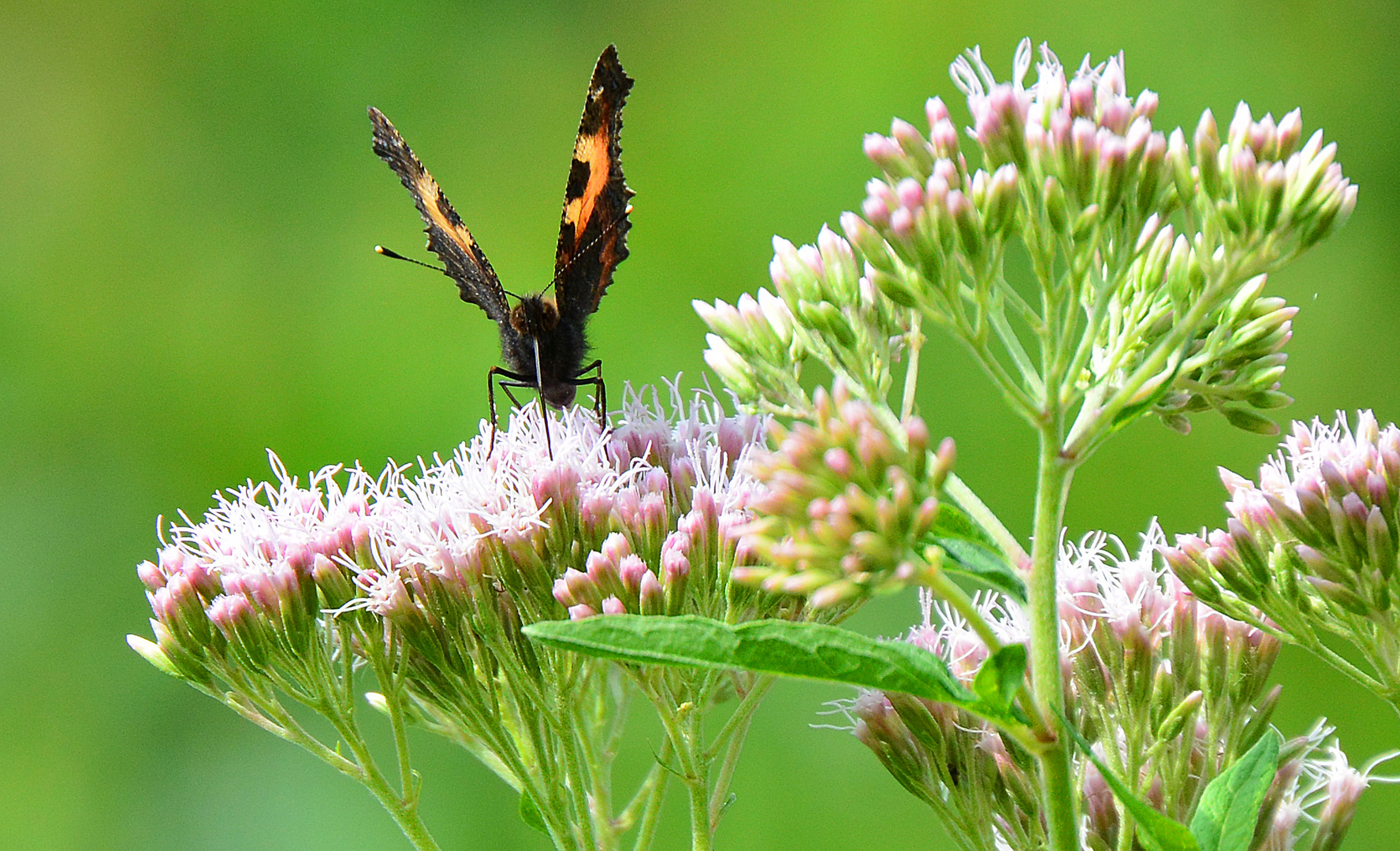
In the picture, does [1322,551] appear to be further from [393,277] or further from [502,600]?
[393,277]

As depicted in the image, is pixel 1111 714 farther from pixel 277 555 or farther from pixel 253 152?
pixel 253 152

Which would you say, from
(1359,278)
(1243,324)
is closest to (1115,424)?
(1243,324)

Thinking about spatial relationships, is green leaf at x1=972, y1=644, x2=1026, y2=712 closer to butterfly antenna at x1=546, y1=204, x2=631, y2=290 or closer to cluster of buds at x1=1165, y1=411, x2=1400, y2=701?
cluster of buds at x1=1165, y1=411, x2=1400, y2=701

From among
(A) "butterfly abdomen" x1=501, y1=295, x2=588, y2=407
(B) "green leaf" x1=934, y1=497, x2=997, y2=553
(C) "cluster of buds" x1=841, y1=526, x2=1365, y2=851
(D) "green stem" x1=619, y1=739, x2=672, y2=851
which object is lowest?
(C) "cluster of buds" x1=841, y1=526, x2=1365, y2=851

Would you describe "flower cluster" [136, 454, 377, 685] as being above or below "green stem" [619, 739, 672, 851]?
above

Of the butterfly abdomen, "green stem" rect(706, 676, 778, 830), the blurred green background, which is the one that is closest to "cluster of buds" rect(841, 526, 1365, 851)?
"green stem" rect(706, 676, 778, 830)

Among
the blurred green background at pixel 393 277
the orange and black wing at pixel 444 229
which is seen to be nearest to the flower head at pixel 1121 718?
the orange and black wing at pixel 444 229

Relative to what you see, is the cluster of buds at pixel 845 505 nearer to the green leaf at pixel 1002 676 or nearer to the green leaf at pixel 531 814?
the green leaf at pixel 1002 676
